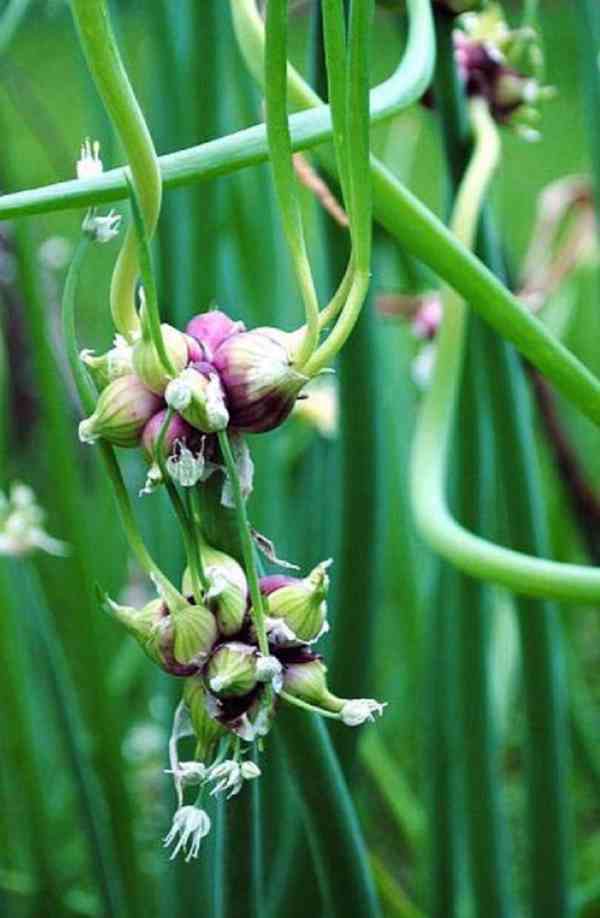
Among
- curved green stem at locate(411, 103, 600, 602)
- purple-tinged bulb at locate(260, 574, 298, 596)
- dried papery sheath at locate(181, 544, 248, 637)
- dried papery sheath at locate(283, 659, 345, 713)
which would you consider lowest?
curved green stem at locate(411, 103, 600, 602)

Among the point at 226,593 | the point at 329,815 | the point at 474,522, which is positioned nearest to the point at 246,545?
the point at 226,593

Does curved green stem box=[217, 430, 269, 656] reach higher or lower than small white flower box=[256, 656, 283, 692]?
higher

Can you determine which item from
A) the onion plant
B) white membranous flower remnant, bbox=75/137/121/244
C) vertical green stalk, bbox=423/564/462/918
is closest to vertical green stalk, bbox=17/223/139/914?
the onion plant

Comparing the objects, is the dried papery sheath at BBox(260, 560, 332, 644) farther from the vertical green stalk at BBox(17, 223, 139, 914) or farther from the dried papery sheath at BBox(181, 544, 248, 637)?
the vertical green stalk at BBox(17, 223, 139, 914)

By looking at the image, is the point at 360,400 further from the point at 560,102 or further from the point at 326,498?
the point at 560,102

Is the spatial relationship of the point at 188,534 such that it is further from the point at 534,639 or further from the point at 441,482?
the point at 534,639

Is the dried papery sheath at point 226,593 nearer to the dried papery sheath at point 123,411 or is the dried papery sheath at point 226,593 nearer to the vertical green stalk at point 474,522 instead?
the dried papery sheath at point 123,411
